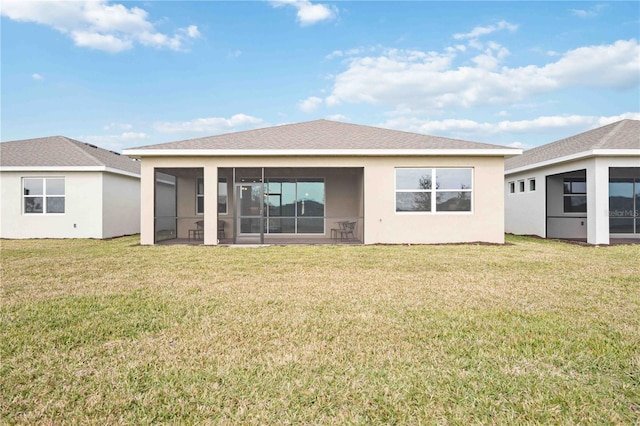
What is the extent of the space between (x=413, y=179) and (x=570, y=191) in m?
8.45

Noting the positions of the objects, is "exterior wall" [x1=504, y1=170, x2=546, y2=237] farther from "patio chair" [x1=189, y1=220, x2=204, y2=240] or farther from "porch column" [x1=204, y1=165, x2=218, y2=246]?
"patio chair" [x1=189, y1=220, x2=204, y2=240]

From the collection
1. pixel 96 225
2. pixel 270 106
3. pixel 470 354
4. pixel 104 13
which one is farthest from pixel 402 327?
pixel 270 106

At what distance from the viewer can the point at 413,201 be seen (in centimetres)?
1245

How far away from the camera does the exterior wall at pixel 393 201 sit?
12359 millimetres

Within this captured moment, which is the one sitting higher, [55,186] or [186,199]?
[55,186]

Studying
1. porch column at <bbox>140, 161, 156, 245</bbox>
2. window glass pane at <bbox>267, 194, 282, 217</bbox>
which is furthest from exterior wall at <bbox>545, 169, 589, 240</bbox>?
porch column at <bbox>140, 161, 156, 245</bbox>

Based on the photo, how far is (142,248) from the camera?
11.4m

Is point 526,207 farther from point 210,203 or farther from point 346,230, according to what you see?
point 210,203

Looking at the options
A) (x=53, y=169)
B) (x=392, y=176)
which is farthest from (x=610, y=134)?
(x=53, y=169)

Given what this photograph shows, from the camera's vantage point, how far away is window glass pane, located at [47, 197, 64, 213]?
1514 centimetres

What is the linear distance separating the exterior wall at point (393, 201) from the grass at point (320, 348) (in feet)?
17.4

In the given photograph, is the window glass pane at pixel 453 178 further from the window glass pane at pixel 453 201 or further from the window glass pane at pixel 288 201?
the window glass pane at pixel 288 201

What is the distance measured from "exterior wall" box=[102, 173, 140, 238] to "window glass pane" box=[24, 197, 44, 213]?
2576 mm

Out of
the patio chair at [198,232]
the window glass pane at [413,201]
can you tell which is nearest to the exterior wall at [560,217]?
the window glass pane at [413,201]
